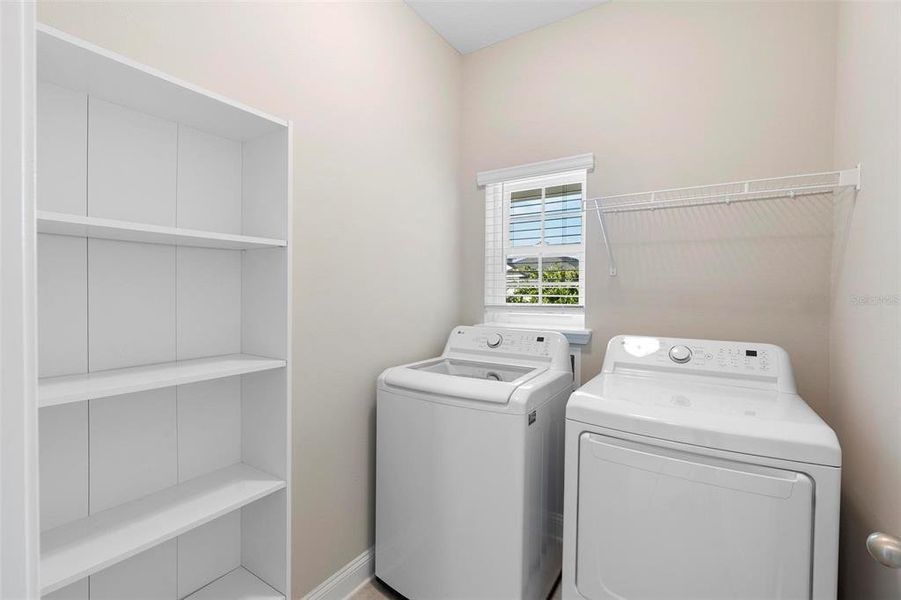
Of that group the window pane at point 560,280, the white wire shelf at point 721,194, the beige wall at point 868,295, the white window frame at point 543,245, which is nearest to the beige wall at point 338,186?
the white window frame at point 543,245

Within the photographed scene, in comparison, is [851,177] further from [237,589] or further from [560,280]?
[237,589]

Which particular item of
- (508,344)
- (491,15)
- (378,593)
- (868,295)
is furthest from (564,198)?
(378,593)

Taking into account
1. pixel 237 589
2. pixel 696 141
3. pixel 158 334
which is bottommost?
pixel 237 589

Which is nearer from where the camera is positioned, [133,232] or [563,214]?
[133,232]

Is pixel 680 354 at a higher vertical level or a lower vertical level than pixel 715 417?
higher

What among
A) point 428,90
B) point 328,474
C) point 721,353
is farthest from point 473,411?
point 428,90

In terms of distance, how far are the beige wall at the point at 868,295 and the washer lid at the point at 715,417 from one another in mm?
140

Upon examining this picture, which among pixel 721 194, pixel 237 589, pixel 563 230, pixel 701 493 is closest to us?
pixel 701 493

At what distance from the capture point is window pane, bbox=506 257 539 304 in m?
2.37

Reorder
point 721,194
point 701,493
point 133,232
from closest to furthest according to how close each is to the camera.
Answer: point 133,232, point 701,493, point 721,194

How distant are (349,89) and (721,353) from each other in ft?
6.07

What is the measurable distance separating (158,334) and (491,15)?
83.1 inches

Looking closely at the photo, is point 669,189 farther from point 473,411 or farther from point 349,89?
point 349,89

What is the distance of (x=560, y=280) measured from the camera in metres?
2.29
